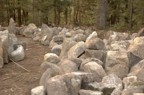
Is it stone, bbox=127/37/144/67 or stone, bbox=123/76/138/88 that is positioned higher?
stone, bbox=127/37/144/67

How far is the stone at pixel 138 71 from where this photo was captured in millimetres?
3469

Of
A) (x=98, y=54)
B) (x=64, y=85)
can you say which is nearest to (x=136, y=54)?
(x=98, y=54)

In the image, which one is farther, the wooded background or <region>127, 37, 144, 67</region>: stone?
the wooded background

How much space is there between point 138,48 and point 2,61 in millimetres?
2170

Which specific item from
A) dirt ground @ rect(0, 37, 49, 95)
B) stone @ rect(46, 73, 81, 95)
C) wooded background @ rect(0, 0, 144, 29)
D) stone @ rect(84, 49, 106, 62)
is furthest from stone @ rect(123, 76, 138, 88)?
wooded background @ rect(0, 0, 144, 29)

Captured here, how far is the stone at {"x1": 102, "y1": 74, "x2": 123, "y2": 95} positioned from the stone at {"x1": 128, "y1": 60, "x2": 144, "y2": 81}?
0.27 m

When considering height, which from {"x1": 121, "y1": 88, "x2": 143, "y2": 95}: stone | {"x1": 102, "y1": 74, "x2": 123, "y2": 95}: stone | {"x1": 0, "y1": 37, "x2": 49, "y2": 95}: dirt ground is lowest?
{"x1": 0, "y1": 37, "x2": 49, "y2": 95}: dirt ground

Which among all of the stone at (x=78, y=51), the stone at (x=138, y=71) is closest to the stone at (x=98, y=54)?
the stone at (x=78, y=51)

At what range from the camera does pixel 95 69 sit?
3689mm

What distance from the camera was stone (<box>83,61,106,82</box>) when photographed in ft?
11.9

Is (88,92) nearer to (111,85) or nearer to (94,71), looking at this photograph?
(111,85)

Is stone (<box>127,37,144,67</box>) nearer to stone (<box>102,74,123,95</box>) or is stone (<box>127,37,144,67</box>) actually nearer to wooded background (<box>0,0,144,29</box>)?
stone (<box>102,74,123,95</box>)

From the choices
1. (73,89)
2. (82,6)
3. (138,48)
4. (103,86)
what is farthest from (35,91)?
(82,6)

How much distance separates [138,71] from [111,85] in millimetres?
459
